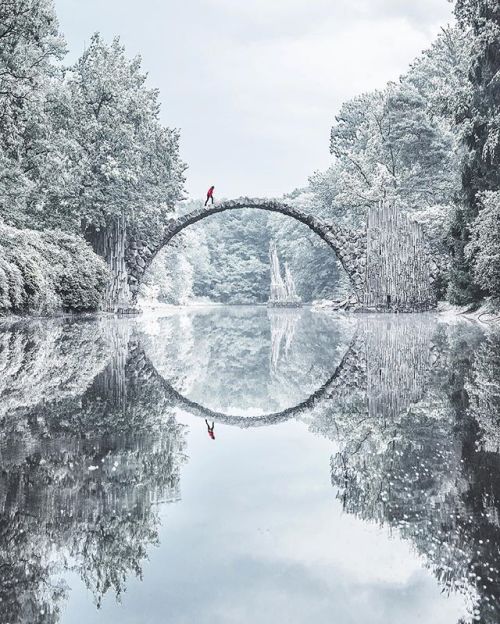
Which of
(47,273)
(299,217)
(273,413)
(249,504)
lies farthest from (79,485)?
(299,217)

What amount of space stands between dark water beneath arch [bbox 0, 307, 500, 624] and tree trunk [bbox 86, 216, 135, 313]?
61.9 feet

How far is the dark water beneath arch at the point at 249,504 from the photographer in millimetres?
1729

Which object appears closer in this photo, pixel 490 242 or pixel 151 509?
pixel 151 509

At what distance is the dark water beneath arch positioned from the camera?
1.73 metres

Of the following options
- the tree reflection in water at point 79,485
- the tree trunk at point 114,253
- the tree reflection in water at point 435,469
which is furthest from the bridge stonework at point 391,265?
the tree reflection in water at point 79,485

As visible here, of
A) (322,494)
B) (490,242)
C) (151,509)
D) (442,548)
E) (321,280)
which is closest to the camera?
(442,548)

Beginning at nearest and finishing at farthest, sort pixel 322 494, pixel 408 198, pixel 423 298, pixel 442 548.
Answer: pixel 442 548 < pixel 322 494 < pixel 423 298 < pixel 408 198

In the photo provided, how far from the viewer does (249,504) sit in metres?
2.53

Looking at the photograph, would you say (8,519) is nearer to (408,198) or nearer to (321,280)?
(408,198)

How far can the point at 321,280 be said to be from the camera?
48281mm

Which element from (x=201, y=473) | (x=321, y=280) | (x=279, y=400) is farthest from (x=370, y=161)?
(x=201, y=473)

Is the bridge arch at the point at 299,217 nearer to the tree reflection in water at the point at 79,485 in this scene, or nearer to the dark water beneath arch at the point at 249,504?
the dark water beneath arch at the point at 249,504

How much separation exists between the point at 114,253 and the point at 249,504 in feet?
74.0

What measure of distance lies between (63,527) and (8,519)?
213mm
